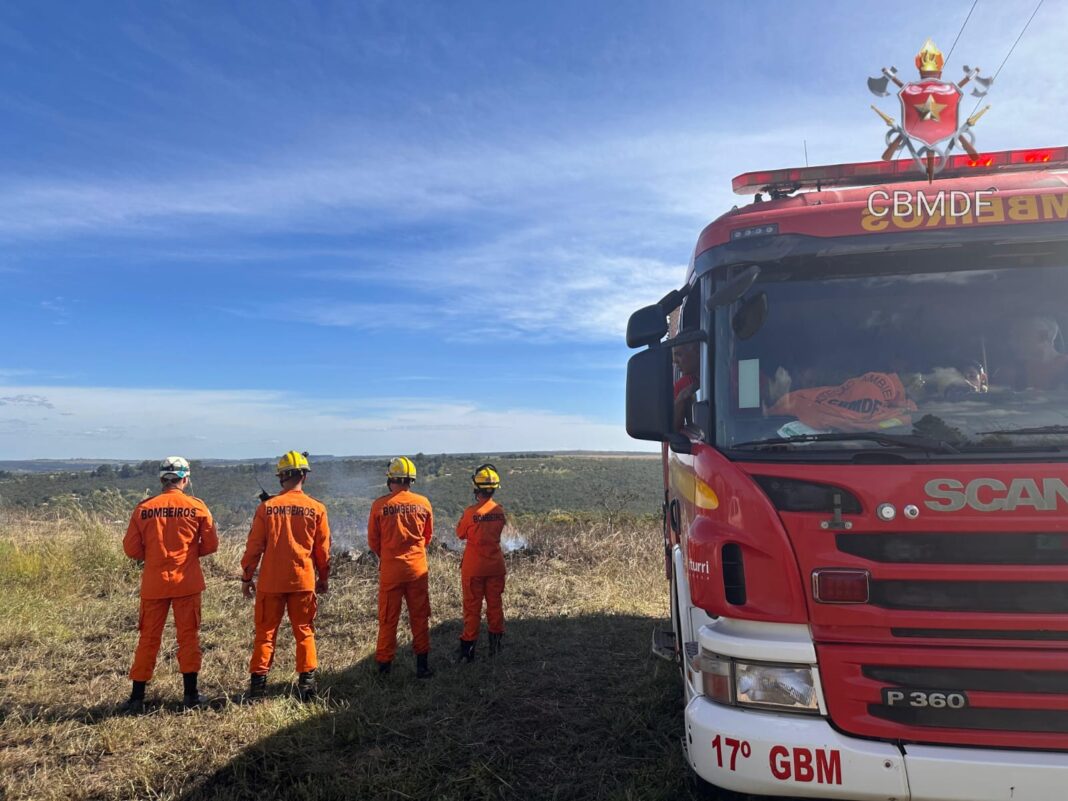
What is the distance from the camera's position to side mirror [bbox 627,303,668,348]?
3.39m

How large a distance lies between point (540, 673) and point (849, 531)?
13.6ft

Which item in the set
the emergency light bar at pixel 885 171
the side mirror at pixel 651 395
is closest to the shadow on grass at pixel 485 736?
the side mirror at pixel 651 395

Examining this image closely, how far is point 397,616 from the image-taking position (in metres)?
6.27

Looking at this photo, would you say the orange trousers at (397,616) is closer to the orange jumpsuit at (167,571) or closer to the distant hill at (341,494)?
the orange jumpsuit at (167,571)

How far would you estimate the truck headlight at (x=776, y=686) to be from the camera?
2588 millimetres

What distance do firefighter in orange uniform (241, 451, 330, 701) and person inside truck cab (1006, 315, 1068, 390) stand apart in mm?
4933

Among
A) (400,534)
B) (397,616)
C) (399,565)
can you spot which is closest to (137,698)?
(397,616)

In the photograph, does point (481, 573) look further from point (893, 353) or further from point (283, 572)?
point (893, 353)

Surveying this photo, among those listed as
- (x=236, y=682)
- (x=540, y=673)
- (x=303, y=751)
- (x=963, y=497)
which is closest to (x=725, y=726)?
(x=963, y=497)

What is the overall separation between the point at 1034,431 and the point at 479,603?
5.15 meters

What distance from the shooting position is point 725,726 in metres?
2.61

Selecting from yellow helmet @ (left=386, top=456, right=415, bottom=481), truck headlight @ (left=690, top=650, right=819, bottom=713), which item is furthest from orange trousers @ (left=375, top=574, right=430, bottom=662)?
truck headlight @ (left=690, top=650, right=819, bottom=713)

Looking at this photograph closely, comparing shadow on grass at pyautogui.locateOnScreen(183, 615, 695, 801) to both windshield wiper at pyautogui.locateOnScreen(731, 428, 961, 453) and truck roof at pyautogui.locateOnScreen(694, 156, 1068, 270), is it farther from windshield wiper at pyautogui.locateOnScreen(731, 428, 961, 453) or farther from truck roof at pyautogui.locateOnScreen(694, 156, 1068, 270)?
truck roof at pyautogui.locateOnScreen(694, 156, 1068, 270)

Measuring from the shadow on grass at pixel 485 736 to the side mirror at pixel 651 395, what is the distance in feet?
6.81
